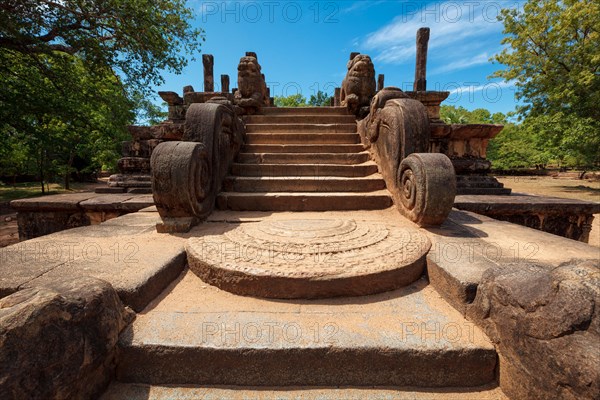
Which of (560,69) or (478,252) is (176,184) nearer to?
(478,252)

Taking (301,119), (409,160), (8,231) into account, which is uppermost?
(301,119)

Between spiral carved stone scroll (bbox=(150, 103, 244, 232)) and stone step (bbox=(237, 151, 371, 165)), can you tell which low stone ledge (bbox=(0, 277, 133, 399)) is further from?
stone step (bbox=(237, 151, 371, 165))

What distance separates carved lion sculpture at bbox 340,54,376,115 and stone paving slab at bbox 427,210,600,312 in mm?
3513

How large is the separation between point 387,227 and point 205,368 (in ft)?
5.97

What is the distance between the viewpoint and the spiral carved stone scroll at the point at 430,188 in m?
2.43

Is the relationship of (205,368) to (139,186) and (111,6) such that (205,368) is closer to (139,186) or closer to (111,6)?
(139,186)

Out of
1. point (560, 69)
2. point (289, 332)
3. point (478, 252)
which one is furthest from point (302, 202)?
point (560, 69)

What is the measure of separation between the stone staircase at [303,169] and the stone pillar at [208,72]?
516 centimetres

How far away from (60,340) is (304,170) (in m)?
3.28

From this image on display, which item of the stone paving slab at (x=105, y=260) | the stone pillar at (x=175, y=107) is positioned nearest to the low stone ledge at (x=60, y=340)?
the stone paving slab at (x=105, y=260)

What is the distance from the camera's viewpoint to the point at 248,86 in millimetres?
5652

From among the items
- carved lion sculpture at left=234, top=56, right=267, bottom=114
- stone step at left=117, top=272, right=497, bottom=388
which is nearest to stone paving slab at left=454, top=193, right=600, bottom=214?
stone step at left=117, top=272, right=497, bottom=388

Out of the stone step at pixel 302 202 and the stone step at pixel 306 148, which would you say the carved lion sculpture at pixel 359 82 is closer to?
the stone step at pixel 306 148

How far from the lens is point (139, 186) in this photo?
14.2ft
